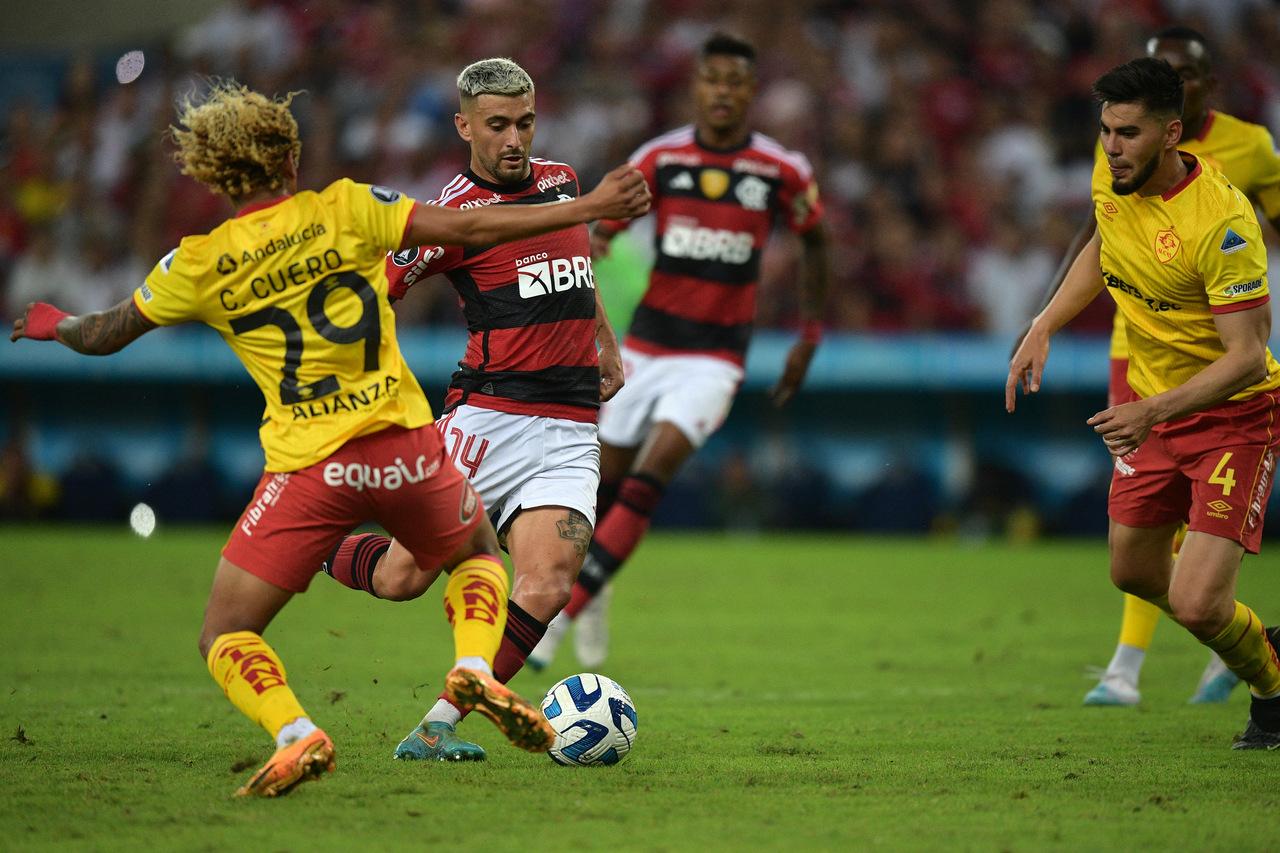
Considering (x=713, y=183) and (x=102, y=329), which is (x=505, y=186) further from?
(x=713, y=183)

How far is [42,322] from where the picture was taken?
505 cm

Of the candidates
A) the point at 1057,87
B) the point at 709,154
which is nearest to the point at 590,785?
the point at 709,154

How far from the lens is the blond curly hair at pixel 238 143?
484 centimetres

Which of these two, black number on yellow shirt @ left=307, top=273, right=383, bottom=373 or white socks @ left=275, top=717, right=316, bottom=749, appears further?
black number on yellow shirt @ left=307, top=273, right=383, bottom=373

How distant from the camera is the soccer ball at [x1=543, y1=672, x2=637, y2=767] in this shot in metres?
5.60

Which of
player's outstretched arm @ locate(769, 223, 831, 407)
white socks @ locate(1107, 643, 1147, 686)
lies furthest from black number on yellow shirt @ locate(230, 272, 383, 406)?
player's outstretched arm @ locate(769, 223, 831, 407)

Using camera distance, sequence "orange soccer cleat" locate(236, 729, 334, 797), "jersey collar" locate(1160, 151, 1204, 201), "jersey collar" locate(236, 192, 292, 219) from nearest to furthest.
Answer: "orange soccer cleat" locate(236, 729, 334, 797) < "jersey collar" locate(236, 192, 292, 219) < "jersey collar" locate(1160, 151, 1204, 201)

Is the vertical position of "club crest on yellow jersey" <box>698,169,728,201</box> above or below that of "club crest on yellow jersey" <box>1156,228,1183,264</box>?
below

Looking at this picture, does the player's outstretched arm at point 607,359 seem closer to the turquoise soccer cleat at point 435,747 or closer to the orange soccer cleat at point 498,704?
the turquoise soccer cleat at point 435,747

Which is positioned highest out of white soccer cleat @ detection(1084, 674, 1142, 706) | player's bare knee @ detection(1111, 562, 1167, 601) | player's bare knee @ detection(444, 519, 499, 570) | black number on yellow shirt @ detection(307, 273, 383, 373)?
black number on yellow shirt @ detection(307, 273, 383, 373)

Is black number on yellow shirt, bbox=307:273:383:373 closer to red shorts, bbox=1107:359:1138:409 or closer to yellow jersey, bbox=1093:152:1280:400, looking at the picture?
yellow jersey, bbox=1093:152:1280:400

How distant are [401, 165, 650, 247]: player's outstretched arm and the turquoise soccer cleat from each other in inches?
71.1

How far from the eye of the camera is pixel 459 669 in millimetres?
5000

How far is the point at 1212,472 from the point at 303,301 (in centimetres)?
349
